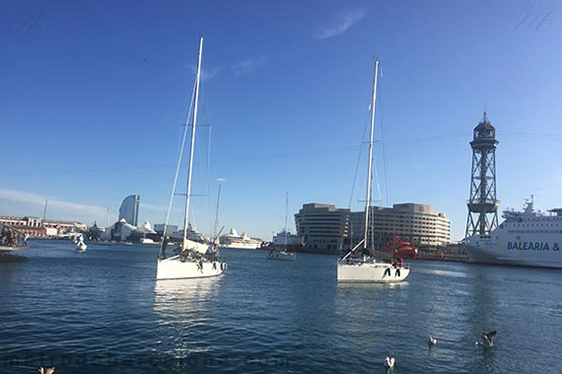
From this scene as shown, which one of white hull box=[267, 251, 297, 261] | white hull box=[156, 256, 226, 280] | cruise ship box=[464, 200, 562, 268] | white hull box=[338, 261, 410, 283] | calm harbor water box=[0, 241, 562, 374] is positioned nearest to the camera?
calm harbor water box=[0, 241, 562, 374]

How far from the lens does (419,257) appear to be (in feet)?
599

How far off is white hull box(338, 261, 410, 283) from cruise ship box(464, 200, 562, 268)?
89.9m

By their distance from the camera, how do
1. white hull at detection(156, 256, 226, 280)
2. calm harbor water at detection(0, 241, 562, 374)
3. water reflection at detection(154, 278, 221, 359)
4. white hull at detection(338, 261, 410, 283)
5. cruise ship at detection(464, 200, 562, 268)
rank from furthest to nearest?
cruise ship at detection(464, 200, 562, 268) → white hull at detection(338, 261, 410, 283) → white hull at detection(156, 256, 226, 280) → water reflection at detection(154, 278, 221, 359) → calm harbor water at detection(0, 241, 562, 374)

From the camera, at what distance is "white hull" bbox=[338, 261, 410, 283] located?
1845 inches

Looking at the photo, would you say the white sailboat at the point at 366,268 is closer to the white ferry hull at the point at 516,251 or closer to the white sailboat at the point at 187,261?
the white sailboat at the point at 187,261

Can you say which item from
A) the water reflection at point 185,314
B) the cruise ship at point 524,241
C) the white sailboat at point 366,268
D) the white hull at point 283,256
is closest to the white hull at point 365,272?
the white sailboat at point 366,268

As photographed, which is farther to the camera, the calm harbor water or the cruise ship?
the cruise ship

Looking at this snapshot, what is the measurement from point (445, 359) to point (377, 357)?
325cm

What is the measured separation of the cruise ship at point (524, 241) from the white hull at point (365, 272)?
89.9m

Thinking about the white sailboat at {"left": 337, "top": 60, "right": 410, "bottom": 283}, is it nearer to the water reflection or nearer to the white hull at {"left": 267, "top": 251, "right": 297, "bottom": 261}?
the water reflection

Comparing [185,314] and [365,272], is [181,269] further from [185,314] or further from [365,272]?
[365,272]

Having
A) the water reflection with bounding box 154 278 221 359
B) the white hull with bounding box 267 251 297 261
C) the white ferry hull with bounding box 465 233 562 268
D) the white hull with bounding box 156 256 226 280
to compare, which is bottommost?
the white hull with bounding box 267 251 297 261

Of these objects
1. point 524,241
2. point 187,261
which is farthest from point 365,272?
point 524,241

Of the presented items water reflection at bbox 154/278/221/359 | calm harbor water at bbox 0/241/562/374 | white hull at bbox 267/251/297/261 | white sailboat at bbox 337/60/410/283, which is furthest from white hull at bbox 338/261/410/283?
white hull at bbox 267/251/297/261
